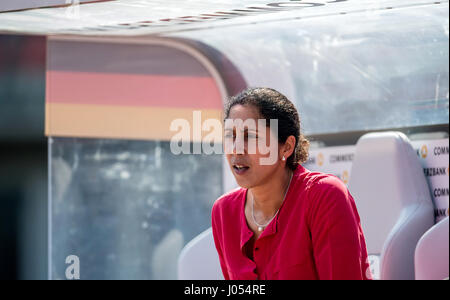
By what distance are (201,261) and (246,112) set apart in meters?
2.15

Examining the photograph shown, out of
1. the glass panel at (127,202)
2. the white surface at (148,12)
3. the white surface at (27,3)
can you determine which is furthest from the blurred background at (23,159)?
the white surface at (27,3)

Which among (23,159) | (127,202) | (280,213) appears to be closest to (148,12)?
(280,213)

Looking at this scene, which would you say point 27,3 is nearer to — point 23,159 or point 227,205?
point 227,205

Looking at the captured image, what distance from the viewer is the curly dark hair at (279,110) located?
65.7 inches

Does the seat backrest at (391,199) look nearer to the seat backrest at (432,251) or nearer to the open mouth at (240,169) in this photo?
the seat backrest at (432,251)

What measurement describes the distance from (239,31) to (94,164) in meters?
1.21

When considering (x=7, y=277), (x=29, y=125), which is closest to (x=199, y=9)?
(x=29, y=125)

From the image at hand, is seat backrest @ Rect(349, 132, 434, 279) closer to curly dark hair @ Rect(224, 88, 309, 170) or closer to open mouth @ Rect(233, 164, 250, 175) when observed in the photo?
curly dark hair @ Rect(224, 88, 309, 170)

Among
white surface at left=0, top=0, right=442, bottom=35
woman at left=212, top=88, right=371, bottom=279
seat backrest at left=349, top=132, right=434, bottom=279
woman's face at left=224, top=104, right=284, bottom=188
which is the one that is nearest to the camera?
woman at left=212, top=88, right=371, bottom=279

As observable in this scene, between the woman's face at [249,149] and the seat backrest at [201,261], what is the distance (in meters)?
2.07

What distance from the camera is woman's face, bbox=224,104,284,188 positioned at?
1635 mm

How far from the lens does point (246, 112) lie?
166 cm

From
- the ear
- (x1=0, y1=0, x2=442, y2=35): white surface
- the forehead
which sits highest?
(x1=0, y1=0, x2=442, y2=35): white surface

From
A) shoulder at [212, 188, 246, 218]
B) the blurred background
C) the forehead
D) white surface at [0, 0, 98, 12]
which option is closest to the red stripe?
the blurred background
